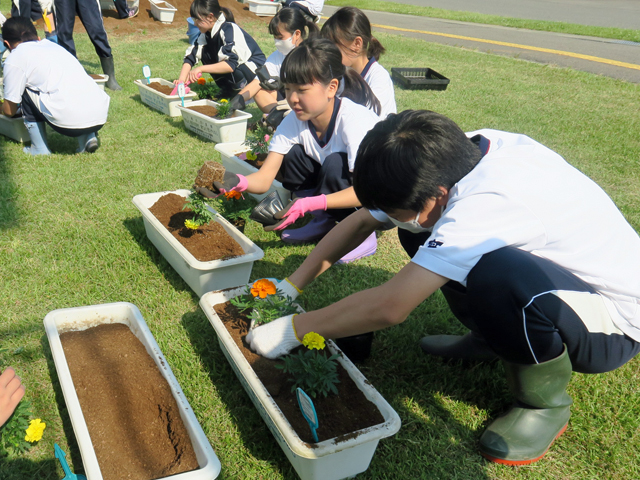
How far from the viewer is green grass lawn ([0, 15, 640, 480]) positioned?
1609mm

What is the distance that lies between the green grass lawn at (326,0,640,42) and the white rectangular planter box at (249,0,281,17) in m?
4.66

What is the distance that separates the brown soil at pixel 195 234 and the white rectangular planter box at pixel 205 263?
50mm

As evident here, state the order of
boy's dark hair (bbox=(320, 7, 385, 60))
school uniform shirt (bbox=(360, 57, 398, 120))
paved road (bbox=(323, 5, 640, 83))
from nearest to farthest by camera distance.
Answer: boy's dark hair (bbox=(320, 7, 385, 60)), school uniform shirt (bbox=(360, 57, 398, 120)), paved road (bbox=(323, 5, 640, 83))

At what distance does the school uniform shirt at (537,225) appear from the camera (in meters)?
1.22

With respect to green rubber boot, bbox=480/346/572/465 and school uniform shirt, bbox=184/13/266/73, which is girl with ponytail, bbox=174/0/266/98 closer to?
school uniform shirt, bbox=184/13/266/73

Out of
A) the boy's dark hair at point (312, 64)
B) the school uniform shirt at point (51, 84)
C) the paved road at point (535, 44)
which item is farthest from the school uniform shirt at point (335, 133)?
the paved road at point (535, 44)

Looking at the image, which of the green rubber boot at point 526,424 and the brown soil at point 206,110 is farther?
the brown soil at point 206,110

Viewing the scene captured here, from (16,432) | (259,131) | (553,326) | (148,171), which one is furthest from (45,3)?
(553,326)

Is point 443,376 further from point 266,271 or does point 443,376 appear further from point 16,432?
point 16,432

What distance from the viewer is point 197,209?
2416mm

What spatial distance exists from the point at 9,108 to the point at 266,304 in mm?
3221

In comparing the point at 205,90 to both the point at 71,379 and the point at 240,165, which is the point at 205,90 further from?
the point at 71,379

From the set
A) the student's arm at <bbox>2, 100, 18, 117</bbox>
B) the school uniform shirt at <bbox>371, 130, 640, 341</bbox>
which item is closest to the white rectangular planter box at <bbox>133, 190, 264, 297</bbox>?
the school uniform shirt at <bbox>371, 130, 640, 341</bbox>

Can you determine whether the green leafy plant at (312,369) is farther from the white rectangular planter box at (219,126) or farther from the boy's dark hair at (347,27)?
the white rectangular planter box at (219,126)
